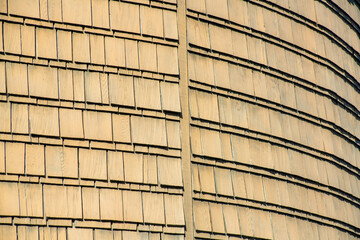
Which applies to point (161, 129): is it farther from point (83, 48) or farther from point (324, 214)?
point (324, 214)

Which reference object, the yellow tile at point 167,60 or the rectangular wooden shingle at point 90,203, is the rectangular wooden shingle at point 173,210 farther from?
the yellow tile at point 167,60

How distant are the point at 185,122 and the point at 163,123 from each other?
12.4 inches

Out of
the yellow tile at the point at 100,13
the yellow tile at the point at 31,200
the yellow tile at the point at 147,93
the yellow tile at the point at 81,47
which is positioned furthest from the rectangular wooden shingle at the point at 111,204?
the yellow tile at the point at 100,13

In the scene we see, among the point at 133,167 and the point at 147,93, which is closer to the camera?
the point at 133,167

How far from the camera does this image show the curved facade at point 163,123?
27.5 ft

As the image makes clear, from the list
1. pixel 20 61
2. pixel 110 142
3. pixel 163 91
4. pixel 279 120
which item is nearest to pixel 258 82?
pixel 279 120

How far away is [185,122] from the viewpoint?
932cm

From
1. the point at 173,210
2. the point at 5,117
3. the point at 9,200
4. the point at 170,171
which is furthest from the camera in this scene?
the point at 170,171

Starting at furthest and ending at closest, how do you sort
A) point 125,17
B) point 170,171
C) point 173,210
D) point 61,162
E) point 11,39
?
1. point 125,17
2. point 170,171
3. point 173,210
4. point 11,39
5. point 61,162

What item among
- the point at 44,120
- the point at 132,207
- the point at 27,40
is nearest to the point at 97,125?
the point at 44,120

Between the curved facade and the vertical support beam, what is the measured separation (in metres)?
0.02

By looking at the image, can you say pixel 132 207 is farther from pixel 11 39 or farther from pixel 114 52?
pixel 11 39

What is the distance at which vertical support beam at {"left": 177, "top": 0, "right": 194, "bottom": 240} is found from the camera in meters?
9.05

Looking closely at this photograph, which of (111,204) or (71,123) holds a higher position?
(71,123)
